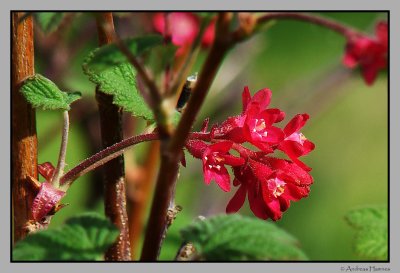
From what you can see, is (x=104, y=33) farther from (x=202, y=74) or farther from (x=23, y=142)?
(x=202, y=74)

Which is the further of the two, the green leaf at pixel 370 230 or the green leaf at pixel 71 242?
the green leaf at pixel 370 230

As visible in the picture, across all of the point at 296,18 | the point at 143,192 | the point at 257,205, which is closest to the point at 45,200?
the point at 257,205

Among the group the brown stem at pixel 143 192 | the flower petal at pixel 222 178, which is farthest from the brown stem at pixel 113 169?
the brown stem at pixel 143 192

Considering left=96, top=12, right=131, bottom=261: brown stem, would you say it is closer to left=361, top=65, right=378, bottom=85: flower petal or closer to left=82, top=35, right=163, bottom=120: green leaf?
left=82, top=35, right=163, bottom=120: green leaf

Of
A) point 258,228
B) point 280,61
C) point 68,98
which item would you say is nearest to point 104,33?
point 68,98

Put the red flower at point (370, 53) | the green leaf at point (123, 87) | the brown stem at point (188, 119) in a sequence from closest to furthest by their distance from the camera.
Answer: the brown stem at point (188, 119) < the red flower at point (370, 53) < the green leaf at point (123, 87)

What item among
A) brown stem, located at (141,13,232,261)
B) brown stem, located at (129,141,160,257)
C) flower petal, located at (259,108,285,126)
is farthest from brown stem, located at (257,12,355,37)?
brown stem, located at (129,141,160,257)

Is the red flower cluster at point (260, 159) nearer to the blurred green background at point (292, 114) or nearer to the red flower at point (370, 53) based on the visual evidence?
the red flower at point (370, 53)
